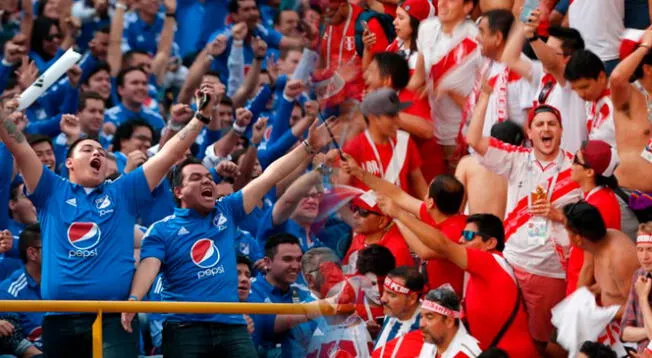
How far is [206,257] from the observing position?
5.43 meters

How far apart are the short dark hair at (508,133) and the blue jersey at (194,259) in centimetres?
133

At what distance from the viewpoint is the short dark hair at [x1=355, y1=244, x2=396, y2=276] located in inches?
81.3

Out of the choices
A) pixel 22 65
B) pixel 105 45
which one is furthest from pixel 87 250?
pixel 105 45

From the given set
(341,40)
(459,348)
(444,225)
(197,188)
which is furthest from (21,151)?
(341,40)

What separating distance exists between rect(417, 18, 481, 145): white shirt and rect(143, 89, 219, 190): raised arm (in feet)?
9.05

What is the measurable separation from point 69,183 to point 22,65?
173 inches

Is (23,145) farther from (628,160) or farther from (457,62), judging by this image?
(457,62)

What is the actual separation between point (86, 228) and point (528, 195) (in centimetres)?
190

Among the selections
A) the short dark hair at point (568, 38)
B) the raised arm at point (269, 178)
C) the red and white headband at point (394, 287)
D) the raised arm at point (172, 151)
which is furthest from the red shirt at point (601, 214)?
the raised arm at point (172, 151)

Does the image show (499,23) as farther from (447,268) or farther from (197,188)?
(197,188)

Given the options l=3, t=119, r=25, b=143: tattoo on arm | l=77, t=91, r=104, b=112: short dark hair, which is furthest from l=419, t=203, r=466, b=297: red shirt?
l=77, t=91, r=104, b=112: short dark hair

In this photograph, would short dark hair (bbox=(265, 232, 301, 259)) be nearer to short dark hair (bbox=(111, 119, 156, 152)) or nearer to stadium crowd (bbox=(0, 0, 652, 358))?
stadium crowd (bbox=(0, 0, 652, 358))

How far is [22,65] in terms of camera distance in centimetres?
951

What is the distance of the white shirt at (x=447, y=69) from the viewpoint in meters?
2.24
